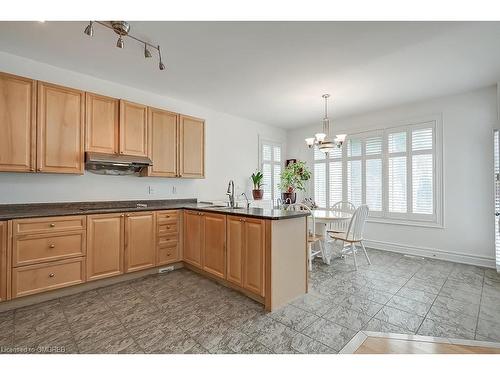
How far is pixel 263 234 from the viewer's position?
231cm

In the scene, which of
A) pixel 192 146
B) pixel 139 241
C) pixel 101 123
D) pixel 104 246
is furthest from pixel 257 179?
pixel 104 246

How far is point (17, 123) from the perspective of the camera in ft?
8.14

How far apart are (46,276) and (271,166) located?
4639mm

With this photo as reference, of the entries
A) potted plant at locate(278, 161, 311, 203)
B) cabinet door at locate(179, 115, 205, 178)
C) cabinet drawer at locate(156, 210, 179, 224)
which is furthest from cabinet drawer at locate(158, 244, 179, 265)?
potted plant at locate(278, 161, 311, 203)

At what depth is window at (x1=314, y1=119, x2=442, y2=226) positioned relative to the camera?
411cm

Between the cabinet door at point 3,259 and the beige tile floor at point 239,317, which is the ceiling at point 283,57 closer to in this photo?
the cabinet door at point 3,259

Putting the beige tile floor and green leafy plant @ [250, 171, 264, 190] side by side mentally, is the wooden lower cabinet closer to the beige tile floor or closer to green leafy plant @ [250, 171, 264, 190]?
the beige tile floor

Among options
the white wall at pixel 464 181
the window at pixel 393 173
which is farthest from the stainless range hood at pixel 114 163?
the white wall at pixel 464 181

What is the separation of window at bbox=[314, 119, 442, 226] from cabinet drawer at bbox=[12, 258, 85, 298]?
15.8ft

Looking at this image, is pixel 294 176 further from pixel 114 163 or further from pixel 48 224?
pixel 48 224
